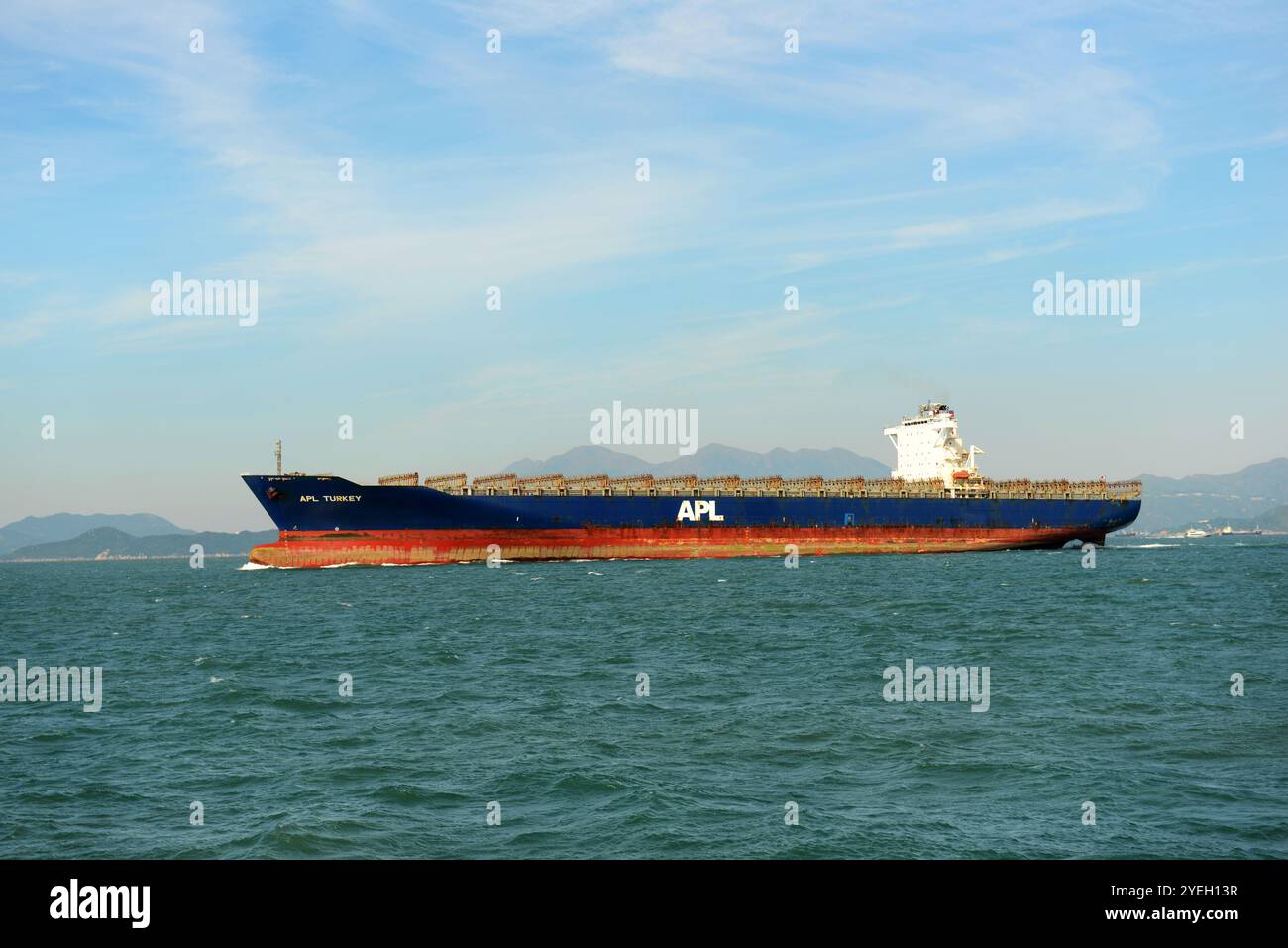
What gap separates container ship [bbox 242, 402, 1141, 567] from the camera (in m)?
71.0

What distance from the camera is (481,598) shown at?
51.7 metres

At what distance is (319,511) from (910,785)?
60140 mm

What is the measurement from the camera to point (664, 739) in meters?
20.2

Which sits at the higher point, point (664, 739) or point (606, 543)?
point (606, 543)

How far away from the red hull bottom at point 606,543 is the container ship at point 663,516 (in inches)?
4.0

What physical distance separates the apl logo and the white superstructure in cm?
3003

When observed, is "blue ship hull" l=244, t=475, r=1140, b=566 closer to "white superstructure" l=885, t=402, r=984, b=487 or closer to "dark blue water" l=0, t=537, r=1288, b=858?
"white superstructure" l=885, t=402, r=984, b=487

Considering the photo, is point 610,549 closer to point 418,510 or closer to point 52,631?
point 418,510

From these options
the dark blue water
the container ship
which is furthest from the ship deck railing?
the dark blue water

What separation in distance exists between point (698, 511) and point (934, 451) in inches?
1334

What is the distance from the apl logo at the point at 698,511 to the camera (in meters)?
78.7

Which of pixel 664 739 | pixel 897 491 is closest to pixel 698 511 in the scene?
pixel 897 491

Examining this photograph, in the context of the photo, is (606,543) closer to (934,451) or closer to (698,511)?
(698,511)
